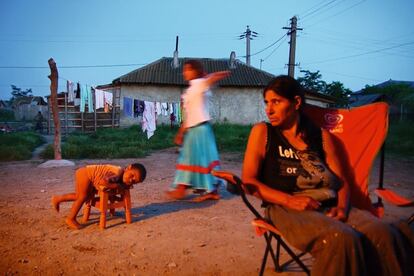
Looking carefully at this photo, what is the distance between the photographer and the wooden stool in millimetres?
3545

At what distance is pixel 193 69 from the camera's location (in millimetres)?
4262

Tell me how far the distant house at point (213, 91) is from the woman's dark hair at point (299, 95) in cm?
1903

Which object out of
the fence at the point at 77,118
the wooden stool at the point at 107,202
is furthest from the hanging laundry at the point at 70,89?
the wooden stool at the point at 107,202

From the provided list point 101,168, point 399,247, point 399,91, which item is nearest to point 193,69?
point 101,168

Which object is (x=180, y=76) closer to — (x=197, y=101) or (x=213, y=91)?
(x=213, y=91)

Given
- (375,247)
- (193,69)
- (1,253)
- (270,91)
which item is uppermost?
(193,69)

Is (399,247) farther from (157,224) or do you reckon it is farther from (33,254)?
(33,254)

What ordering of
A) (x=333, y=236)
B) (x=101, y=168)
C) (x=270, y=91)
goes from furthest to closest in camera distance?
(x=101, y=168) → (x=270, y=91) → (x=333, y=236)

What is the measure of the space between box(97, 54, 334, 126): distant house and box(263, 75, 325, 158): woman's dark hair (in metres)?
19.0

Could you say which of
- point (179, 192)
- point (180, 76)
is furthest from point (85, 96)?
point (180, 76)

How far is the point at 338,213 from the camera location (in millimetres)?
2180

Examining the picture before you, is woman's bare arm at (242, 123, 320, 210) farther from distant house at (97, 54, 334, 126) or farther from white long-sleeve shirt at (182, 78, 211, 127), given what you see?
distant house at (97, 54, 334, 126)

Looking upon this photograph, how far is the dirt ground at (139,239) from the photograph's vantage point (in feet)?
9.00

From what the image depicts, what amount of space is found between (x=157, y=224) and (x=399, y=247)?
8.06 feet
